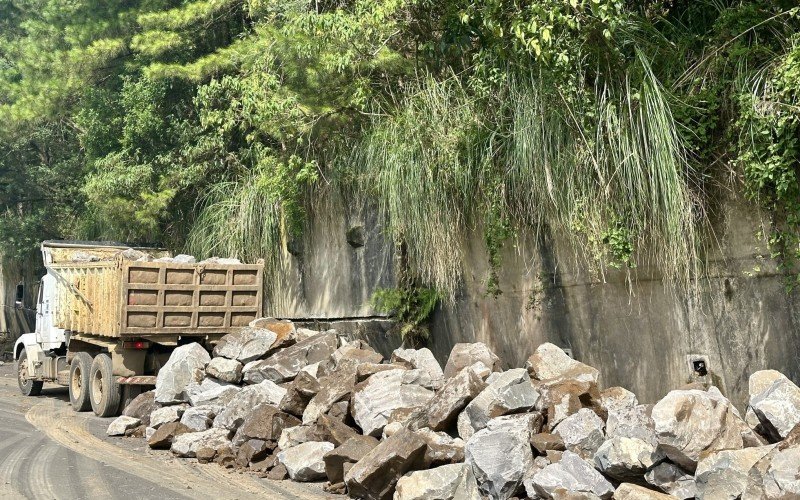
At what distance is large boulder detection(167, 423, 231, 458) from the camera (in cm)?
970

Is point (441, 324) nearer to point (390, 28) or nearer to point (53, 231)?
point (390, 28)

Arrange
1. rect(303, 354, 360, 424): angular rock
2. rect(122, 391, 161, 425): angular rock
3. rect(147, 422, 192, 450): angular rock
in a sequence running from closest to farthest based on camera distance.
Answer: rect(303, 354, 360, 424): angular rock
rect(147, 422, 192, 450): angular rock
rect(122, 391, 161, 425): angular rock

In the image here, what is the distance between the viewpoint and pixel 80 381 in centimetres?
1398

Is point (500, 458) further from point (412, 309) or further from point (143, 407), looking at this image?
point (143, 407)

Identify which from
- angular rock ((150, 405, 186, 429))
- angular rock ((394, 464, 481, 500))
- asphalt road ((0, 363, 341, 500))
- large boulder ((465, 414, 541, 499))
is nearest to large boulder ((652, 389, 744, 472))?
large boulder ((465, 414, 541, 499))

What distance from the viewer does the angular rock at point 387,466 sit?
23.8ft

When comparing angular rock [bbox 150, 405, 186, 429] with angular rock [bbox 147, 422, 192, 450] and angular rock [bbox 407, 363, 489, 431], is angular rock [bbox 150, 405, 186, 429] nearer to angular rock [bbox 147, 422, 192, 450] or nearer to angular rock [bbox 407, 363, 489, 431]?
angular rock [bbox 147, 422, 192, 450]

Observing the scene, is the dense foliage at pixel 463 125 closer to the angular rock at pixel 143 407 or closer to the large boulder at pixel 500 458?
the large boulder at pixel 500 458

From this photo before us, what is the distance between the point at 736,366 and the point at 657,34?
10.2ft

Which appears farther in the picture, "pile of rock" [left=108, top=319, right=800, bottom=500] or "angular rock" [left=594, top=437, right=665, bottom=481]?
"angular rock" [left=594, top=437, right=665, bottom=481]

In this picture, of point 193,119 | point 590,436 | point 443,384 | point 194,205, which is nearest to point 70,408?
point 194,205

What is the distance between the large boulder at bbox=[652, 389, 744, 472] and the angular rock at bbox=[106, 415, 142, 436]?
743cm

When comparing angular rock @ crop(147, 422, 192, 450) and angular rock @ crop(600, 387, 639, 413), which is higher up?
angular rock @ crop(600, 387, 639, 413)

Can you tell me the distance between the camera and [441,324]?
11.2 meters
